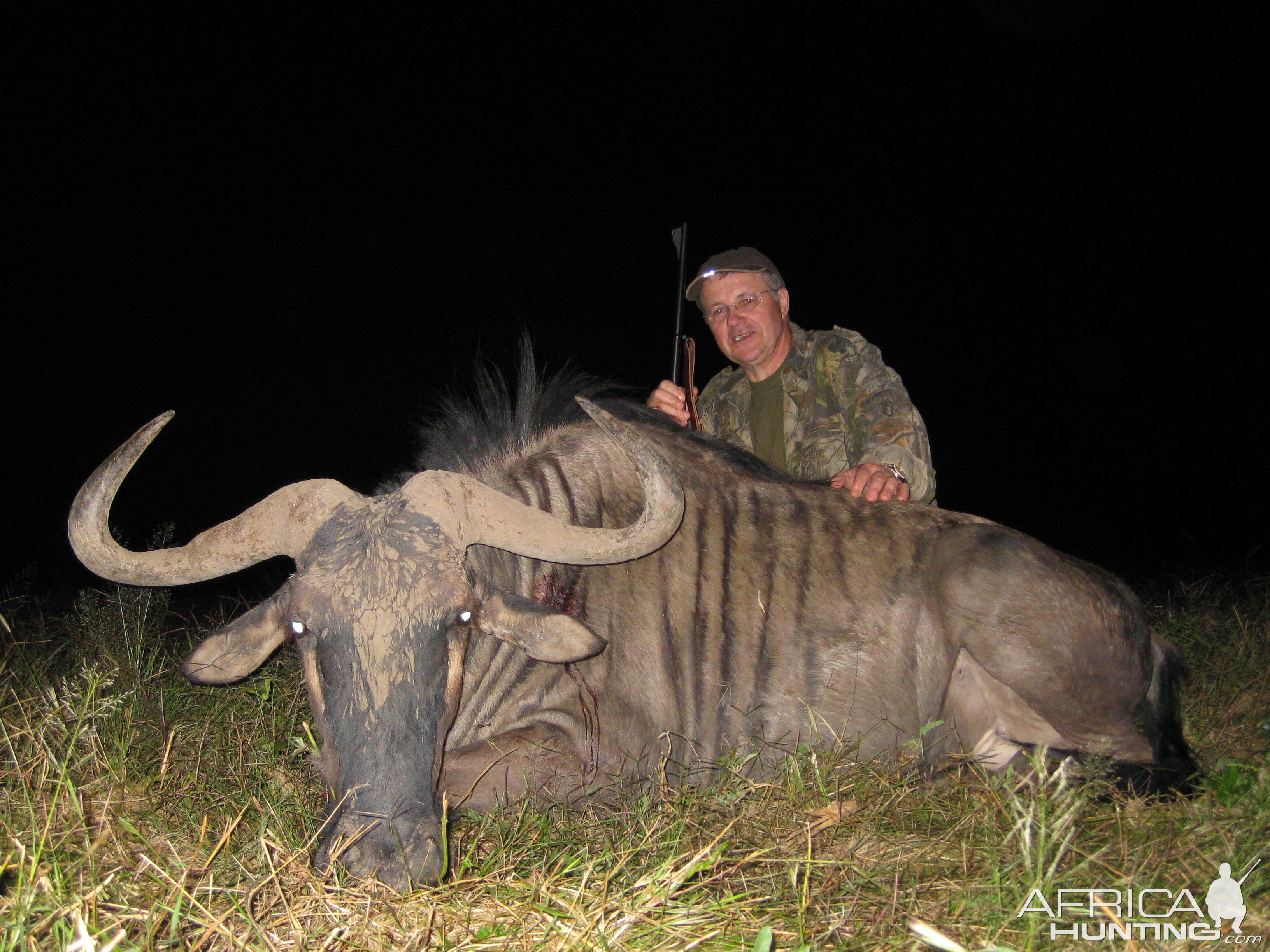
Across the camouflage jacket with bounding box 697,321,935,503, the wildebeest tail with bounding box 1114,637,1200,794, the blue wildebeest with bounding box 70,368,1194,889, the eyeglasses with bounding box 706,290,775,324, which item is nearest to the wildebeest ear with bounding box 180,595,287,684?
the blue wildebeest with bounding box 70,368,1194,889

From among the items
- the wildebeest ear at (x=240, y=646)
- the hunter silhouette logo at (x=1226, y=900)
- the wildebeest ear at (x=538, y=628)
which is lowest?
the hunter silhouette logo at (x=1226, y=900)

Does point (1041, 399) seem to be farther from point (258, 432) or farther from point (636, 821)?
point (636, 821)

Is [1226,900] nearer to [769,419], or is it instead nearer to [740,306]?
[769,419]

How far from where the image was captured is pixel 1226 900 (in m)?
1.71

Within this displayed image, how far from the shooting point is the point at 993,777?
8.69ft

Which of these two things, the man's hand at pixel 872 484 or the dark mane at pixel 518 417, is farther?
the man's hand at pixel 872 484

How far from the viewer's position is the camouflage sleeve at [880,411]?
12.0 feet

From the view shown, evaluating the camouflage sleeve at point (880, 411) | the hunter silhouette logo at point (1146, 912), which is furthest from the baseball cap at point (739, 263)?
the hunter silhouette logo at point (1146, 912)

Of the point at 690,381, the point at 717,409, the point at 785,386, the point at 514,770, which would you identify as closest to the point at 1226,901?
the point at 514,770

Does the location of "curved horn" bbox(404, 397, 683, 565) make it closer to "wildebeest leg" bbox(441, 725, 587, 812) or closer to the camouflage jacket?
"wildebeest leg" bbox(441, 725, 587, 812)

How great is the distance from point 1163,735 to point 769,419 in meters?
2.47

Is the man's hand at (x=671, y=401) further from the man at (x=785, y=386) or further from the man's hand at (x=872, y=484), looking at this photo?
the man's hand at (x=872, y=484)

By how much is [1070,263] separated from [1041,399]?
786 cm

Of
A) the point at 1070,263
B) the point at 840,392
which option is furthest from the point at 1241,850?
the point at 1070,263
